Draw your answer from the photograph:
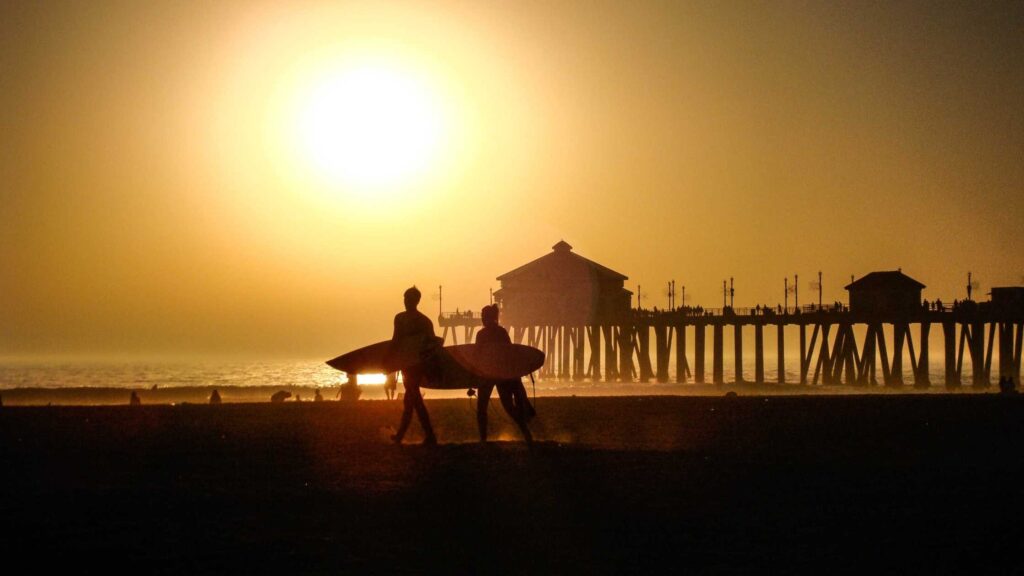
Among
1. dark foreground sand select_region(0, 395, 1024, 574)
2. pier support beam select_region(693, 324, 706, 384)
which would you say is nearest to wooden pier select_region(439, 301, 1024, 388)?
pier support beam select_region(693, 324, 706, 384)

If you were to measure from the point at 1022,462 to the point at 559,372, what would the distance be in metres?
62.9

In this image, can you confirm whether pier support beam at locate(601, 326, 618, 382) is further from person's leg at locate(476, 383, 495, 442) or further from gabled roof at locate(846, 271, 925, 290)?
person's leg at locate(476, 383, 495, 442)

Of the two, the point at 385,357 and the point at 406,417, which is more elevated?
the point at 385,357

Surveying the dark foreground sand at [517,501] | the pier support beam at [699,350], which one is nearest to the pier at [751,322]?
the pier support beam at [699,350]

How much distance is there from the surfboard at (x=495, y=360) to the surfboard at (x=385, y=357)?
0.34m

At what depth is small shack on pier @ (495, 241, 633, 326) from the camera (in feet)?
228

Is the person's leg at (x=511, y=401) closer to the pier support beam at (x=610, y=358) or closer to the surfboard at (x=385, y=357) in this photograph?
the surfboard at (x=385, y=357)

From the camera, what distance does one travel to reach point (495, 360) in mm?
14594

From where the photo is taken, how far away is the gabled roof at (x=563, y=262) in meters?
69.1

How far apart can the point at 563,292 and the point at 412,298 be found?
55.2 meters

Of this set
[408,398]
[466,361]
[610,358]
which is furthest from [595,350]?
[466,361]

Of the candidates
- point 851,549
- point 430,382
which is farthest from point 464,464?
point 851,549

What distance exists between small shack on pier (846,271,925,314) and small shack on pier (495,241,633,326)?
13.5 m

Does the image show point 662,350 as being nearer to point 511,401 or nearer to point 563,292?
point 563,292
